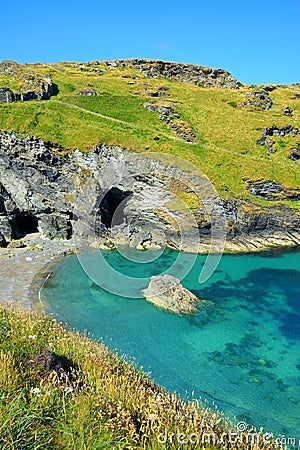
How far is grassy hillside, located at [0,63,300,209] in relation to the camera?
53875 millimetres

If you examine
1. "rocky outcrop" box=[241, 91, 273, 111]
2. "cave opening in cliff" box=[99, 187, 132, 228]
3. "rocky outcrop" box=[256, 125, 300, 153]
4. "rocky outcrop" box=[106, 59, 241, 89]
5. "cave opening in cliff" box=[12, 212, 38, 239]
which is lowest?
"cave opening in cliff" box=[12, 212, 38, 239]

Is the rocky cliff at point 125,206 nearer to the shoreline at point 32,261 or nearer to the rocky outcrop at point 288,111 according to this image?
Answer: the shoreline at point 32,261

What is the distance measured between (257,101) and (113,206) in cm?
4730

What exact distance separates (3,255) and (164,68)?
276 ft

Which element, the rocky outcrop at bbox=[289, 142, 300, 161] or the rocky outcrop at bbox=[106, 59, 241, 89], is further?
the rocky outcrop at bbox=[106, 59, 241, 89]

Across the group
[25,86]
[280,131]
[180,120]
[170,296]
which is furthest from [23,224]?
[280,131]

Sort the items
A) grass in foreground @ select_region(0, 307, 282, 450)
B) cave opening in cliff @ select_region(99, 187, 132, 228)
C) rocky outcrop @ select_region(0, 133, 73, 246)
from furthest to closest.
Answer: cave opening in cliff @ select_region(99, 187, 132, 228) → rocky outcrop @ select_region(0, 133, 73, 246) → grass in foreground @ select_region(0, 307, 282, 450)

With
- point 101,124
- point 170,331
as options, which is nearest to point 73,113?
point 101,124

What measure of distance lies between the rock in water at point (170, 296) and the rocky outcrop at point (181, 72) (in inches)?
3274

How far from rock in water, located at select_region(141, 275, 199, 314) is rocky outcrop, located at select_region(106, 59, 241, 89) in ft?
273

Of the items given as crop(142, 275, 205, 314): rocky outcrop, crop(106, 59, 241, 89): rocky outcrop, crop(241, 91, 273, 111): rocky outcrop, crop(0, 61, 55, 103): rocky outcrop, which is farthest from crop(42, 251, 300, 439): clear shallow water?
crop(106, 59, 241, 89): rocky outcrop

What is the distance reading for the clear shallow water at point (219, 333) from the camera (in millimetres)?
20453

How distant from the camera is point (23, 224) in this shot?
53906mm

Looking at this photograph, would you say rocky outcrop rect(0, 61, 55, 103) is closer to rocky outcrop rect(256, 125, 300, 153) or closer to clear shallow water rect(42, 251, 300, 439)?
clear shallow water rect(42, 251, 300, 439)
